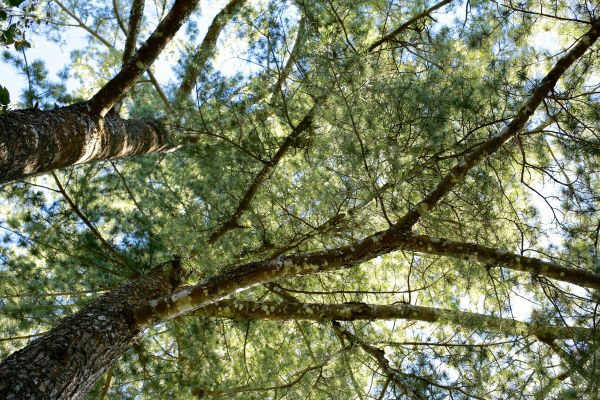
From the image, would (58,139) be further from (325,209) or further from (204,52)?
(325,209)

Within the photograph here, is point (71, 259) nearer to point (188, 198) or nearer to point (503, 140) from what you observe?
point (188, 198)

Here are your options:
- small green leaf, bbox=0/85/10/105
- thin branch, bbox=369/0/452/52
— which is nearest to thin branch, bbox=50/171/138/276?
small green leaf, bbox=0/85/10/105

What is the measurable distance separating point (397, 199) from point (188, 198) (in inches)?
65.2

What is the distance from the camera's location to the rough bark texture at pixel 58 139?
266 centimetres

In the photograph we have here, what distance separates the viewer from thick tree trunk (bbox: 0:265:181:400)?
2.18 meters

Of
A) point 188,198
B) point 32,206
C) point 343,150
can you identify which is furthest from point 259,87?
point 32,206

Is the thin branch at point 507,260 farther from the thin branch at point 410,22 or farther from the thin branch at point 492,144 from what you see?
the thin branch at point 410,22

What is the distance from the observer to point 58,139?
9.87 ft

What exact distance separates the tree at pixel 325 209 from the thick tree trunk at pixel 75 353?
0.02 meters

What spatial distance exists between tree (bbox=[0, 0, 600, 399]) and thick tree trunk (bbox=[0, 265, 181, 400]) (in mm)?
20

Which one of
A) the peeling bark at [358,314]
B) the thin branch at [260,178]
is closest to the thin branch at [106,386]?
the peeling bark at [358,314]

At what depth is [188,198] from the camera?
4.30 m

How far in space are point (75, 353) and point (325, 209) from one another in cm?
203

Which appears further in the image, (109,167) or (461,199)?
(109,167)
